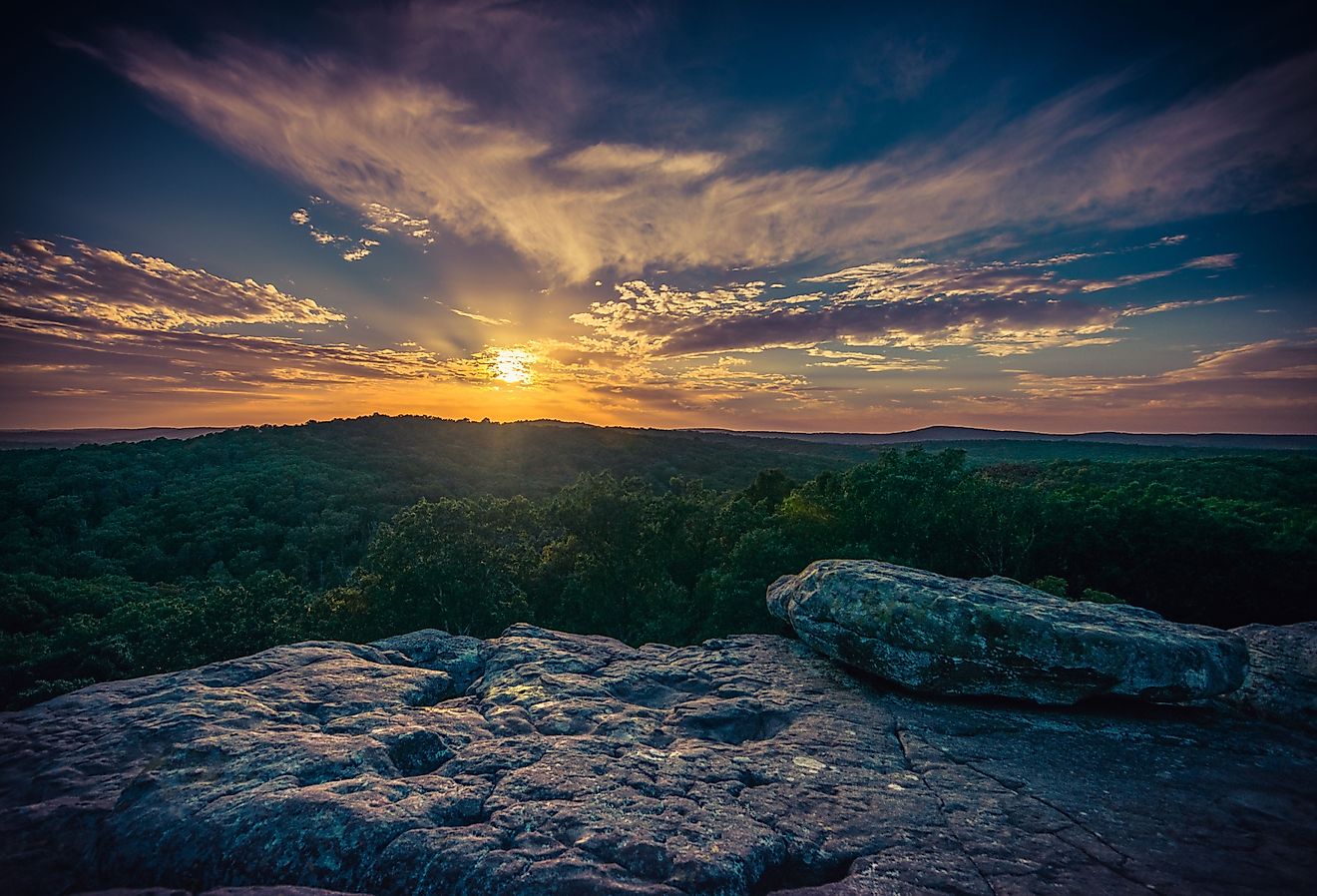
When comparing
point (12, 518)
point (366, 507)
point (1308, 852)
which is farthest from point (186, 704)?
point (12, 518)

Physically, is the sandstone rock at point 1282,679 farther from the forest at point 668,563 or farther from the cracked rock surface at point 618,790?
the forest at point 668,563

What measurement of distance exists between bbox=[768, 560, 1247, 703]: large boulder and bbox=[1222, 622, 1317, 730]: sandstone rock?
1181 millimetres

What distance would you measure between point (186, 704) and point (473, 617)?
16138 mm

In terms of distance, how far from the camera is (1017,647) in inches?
378

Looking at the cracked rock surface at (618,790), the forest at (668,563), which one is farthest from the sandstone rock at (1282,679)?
the forest at (668,563)

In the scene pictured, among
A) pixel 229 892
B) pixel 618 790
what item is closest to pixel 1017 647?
pixel 618 790

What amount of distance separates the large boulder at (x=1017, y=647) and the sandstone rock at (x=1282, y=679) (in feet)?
3.88

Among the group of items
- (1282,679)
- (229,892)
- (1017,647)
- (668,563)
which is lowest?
(668,563)

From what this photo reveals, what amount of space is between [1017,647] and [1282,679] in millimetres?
5295

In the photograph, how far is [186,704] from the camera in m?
8.03

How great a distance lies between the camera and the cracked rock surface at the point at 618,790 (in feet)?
17.5

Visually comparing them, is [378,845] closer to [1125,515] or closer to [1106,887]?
[1106,887]

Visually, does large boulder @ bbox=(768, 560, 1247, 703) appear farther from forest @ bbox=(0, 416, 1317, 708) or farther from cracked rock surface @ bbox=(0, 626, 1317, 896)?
forest @ bbox=(0, 416, 1317, 708)

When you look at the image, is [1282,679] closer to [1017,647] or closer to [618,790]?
[1017,647]
